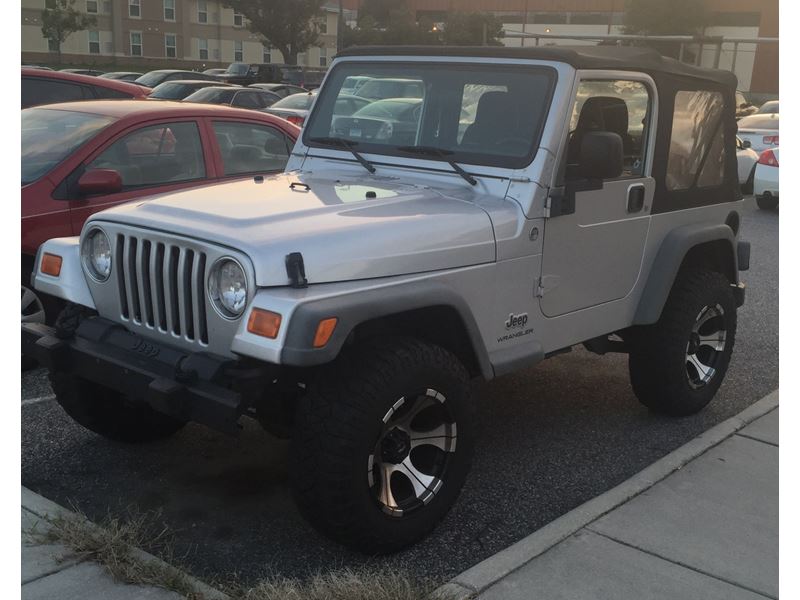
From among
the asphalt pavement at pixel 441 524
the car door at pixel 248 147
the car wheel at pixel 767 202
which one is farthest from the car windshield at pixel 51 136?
the car wheel at pixel 767 202

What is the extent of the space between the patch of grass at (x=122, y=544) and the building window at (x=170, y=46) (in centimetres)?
6253

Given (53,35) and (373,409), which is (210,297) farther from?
(53,35)

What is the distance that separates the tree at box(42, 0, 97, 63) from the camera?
48.5 metres

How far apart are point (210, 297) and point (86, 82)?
6.92 metres

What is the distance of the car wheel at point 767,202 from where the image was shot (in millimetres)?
14973

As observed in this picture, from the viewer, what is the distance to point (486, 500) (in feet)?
14.8

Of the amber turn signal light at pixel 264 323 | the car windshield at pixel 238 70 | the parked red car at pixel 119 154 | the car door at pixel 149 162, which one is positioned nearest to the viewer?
the amber turn signal light at pixel 264 323

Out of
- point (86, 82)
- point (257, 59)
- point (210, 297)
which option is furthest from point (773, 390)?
point (257, 59)

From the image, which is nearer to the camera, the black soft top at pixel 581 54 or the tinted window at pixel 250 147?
the black soft top at pixel 581 54

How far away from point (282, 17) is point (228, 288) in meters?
57.6

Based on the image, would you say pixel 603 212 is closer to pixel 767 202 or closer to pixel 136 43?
pixel 767 202

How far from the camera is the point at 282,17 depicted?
57906mm

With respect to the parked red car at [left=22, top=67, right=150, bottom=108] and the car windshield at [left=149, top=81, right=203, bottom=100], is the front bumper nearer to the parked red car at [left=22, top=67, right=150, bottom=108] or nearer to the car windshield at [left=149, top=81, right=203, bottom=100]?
the parked red car at [left=22, top=67, right=150, bottom=108]

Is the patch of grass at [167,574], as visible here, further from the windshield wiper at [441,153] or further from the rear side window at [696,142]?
the rear side window at [696,142]
